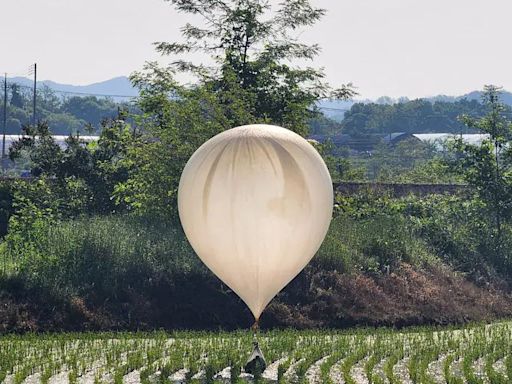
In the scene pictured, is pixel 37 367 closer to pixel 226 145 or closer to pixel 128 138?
pixel 226 145

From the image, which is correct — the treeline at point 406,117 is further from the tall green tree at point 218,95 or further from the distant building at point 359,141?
the tall green tree at point 218,95

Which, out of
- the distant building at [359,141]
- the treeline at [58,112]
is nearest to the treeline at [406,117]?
the distant building at [359,141]

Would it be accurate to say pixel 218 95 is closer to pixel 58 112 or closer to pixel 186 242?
pixel 186 242

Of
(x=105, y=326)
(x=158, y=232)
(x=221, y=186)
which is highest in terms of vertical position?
(x=221, y=186)

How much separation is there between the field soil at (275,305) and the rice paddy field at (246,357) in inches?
44.6

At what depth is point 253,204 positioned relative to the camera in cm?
1566

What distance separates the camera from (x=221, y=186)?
1572cm

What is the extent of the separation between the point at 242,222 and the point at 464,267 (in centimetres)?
1696

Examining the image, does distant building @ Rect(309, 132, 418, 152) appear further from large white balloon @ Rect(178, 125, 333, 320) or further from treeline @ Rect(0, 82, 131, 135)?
large white balloon @ Rect(178, 125, 333, 320)

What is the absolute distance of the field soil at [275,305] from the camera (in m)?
22.8

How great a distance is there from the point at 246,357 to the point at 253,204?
329 cm

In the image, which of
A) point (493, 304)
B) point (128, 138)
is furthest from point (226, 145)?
point (128, 138)

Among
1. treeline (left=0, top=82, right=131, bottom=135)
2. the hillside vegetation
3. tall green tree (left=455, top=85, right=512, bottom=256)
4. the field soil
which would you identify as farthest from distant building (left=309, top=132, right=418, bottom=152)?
the field soil

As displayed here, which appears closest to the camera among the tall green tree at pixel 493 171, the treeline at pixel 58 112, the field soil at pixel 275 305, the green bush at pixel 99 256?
the field soil at pixel 275 305
